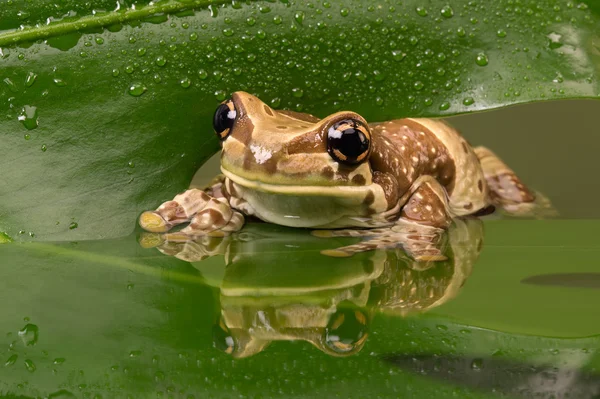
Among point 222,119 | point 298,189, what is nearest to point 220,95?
point 222,119

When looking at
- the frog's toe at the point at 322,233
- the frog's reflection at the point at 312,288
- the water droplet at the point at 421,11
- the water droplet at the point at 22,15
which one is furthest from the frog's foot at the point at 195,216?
the water droplet at the point at 421,11

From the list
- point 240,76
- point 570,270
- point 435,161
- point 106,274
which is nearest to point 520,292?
point 570,270

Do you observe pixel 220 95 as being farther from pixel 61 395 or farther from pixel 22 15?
pixel 61 395

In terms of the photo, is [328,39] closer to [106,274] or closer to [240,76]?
[240,76]

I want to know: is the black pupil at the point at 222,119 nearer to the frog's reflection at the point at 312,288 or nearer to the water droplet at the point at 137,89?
the water droplet at the point at 137,89

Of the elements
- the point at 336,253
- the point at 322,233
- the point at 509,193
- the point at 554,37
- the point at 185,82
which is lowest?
the point at 509,193

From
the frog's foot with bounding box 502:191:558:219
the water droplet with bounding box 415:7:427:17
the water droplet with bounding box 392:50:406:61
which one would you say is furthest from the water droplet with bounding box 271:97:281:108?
the frog's foot with bounding box 502:191:558:219
